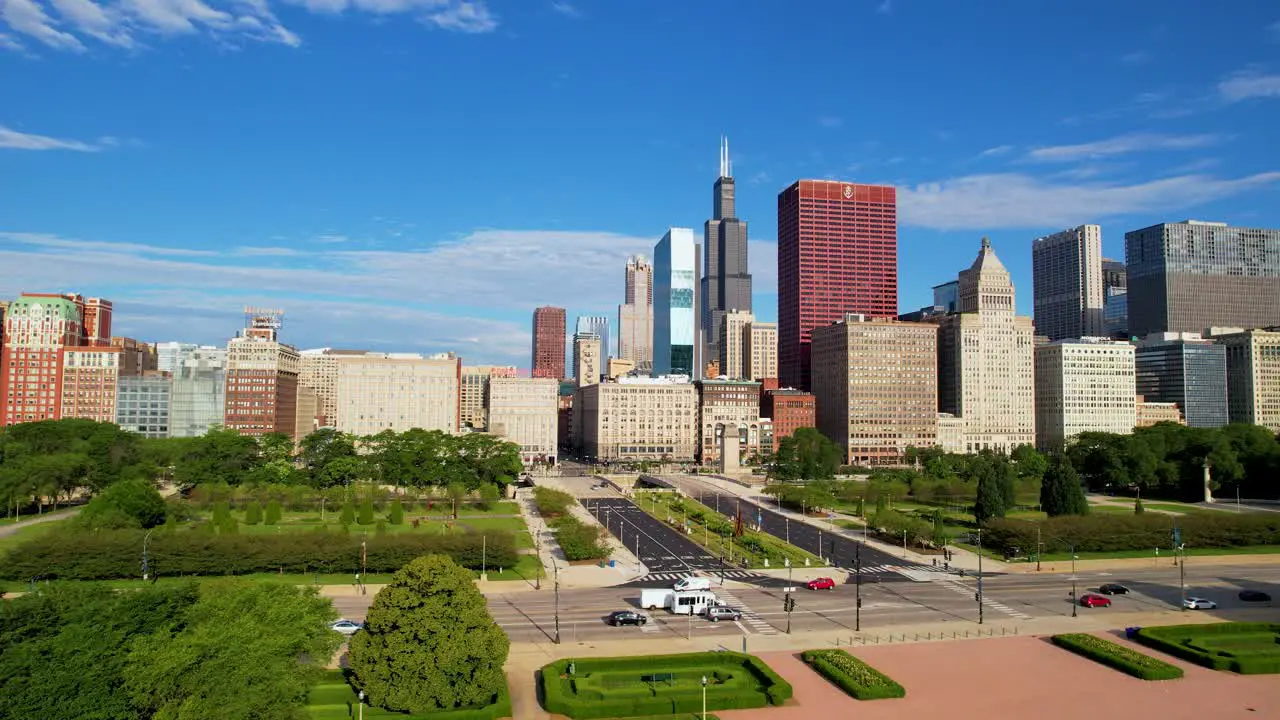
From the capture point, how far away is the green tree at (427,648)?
42688 mm

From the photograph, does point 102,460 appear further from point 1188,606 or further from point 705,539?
point 1188,606

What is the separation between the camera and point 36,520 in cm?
10975

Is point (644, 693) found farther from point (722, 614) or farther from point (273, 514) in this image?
point (273, 514)

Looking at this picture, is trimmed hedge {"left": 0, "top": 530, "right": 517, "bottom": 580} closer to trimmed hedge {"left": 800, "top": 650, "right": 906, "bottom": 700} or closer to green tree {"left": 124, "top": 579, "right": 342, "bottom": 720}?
green tree {"left": 124, "top": 579, "right": 342, "bottom": 720}

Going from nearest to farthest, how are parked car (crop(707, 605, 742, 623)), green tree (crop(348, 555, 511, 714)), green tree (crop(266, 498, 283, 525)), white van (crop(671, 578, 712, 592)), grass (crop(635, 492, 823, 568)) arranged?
green tree (crop(348, 555, 511, 714)) → parked car (crop(707, 605, 742, 623)) → white van (crop(671, 578, 712, 592)) → grass (crop(635, 492, 823, 568)) → green tree (crop(266, 498, 283, 525))

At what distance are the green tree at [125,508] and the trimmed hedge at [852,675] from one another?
227 ft

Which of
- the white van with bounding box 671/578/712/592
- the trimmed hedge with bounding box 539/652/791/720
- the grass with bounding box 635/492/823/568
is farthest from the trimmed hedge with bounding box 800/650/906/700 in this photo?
the grass with bounding box 635/492/823/568

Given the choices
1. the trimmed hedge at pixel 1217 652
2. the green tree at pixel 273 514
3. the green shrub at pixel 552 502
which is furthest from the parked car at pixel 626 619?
the green tree at pixel 273 514

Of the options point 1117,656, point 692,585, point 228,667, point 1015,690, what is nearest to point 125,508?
point 692,585

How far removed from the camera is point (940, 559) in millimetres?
90000

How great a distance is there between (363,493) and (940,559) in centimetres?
7531

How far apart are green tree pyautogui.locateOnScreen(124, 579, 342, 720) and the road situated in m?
18.6

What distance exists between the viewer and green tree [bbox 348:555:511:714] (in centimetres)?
4269

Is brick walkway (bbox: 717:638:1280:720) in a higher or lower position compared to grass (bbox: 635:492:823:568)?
lower
